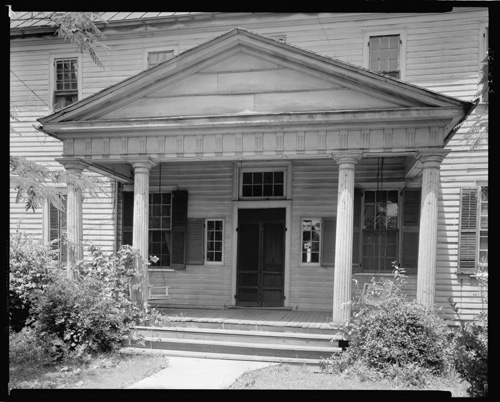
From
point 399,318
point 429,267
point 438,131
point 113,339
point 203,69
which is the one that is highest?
point 203,69

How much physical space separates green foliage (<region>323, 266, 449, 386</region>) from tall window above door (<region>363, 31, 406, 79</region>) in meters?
6.16

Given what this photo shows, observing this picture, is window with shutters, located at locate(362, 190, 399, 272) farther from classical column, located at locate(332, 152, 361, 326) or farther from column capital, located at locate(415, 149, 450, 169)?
column capital, located at locate(415, 149, 450, 169)

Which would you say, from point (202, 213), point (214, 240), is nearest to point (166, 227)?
point (202, 213)

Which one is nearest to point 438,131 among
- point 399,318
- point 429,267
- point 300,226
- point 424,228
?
point 424,228

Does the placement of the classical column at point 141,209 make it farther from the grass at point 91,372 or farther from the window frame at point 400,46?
the window frame at point 400,46

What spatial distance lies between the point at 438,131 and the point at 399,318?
3348mm

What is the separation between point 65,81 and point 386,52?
900 centimetres

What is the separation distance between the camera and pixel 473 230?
10250 mm

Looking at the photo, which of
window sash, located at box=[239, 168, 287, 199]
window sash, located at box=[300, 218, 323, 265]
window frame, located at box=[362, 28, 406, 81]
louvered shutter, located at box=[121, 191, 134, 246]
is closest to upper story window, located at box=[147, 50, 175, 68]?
louvered shutter, located at box=[121, 191, 134, 246]

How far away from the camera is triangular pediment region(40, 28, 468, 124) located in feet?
26.5

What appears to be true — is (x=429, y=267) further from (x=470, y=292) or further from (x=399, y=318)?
(x=470, y=292)

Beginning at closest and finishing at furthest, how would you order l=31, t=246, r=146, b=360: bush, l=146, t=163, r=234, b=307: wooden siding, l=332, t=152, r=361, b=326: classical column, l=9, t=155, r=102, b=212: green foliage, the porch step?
l=9, t=155, r=102, b=212: green foliage → the porch step → l=31, t=246, r=146, b=360: bush → l=332, t=152, r=361, b=326: classical column → l=146, t=163, r=234, b=307: wooden siding

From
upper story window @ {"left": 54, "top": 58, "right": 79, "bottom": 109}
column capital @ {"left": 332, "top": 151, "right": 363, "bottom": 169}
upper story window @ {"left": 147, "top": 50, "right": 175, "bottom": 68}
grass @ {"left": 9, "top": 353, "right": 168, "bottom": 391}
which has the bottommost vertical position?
grass @ {"left": 9, "top": 353, "right": 168, "bottom": 391}
